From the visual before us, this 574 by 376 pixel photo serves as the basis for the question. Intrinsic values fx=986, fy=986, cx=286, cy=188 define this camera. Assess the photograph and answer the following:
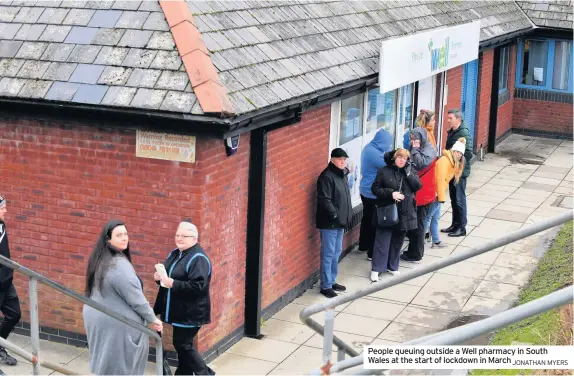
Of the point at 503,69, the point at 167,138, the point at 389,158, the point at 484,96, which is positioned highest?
the point at 503,69

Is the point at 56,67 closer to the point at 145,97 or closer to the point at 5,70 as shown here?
the point at 5,70

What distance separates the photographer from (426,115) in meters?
12.8

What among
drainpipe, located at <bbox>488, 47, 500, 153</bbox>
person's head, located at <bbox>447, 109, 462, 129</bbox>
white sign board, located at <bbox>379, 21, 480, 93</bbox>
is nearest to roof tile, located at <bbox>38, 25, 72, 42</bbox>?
white sign board, located at <bbox>379, 21, 480, 93</bbox>

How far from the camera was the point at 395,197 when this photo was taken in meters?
11.3

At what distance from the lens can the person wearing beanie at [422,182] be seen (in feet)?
39.7

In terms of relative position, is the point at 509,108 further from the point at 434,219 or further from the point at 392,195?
the point at 392,195

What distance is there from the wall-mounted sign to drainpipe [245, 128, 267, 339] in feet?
3.58

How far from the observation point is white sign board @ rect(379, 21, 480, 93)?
1167 cm

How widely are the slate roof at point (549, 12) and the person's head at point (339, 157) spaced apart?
36.5 ft

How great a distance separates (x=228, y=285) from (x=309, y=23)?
3.37 m

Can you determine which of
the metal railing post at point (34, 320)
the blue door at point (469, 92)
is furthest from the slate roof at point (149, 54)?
the blue door at point (469, 92)

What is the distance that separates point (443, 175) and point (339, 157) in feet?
7.74

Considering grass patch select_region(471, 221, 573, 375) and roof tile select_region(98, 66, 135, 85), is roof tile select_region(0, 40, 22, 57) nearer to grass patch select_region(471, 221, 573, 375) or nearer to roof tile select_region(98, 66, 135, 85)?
roof tile select_region(98, 66, 135, 85)

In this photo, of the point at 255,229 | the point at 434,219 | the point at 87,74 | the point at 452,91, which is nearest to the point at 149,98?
the point at 87,74
